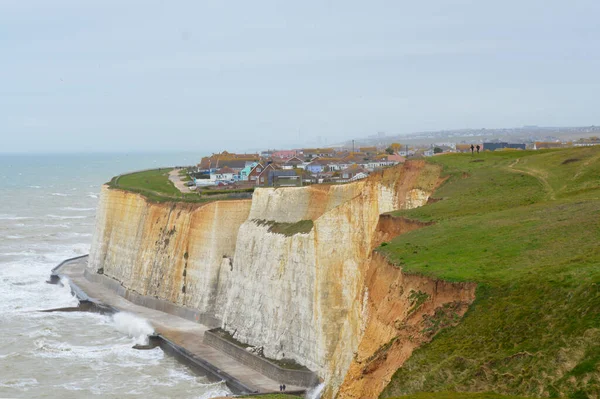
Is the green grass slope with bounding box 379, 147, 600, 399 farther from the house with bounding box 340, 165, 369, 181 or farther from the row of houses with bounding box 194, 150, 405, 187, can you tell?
the house with bounding box 340, 165, 369, 181

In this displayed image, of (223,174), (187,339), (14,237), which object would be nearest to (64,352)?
(187,339)

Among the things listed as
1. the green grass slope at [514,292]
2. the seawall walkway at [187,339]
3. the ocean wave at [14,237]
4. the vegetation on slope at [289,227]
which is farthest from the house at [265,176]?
the green grass slope at [514,292]

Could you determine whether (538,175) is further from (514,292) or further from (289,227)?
(514,292)

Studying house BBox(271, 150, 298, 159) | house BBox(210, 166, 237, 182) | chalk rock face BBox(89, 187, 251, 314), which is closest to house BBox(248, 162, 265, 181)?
house BBox(210, 166, 237, 182)

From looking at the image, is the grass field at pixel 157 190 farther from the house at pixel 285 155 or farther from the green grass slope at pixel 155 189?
the house at pixel 285 155

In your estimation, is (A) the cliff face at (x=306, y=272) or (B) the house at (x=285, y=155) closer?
(A) the cliff face at (x=306, y=272)
